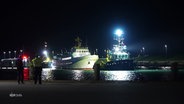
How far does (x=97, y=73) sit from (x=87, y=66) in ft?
339

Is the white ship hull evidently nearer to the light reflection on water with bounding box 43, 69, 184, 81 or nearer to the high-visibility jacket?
the light reflection on water with bounding box 43, 69, 184, 81

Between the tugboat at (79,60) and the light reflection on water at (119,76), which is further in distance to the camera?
the tugboat at (79,60)

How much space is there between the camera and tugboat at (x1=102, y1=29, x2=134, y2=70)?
113 metres

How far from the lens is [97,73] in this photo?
26703 millimetres

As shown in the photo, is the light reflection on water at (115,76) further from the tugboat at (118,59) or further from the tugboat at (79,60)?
the tugboat at (79,60)

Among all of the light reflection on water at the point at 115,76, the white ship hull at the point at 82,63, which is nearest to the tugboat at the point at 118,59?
the white ship hull at the point at 82,63

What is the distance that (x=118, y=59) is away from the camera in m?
117

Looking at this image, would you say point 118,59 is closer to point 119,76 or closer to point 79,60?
point 79,60

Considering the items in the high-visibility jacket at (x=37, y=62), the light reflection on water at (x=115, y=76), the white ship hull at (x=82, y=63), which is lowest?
the light reflection on water at (x=115, y=76)

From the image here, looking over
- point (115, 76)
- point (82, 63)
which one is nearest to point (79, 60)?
point (82, 63)

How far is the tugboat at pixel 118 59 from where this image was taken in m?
113

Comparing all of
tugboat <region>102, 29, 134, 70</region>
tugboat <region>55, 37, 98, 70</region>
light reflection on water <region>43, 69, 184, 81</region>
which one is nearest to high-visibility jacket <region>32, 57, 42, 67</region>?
light reflection on water <region>43, 69, 184, 81</region>

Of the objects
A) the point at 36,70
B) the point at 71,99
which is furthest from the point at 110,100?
the point at 36,70

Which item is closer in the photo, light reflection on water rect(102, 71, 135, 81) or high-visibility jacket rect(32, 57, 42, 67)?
high-visibility jacket rect(32, 57, 42, 67)
